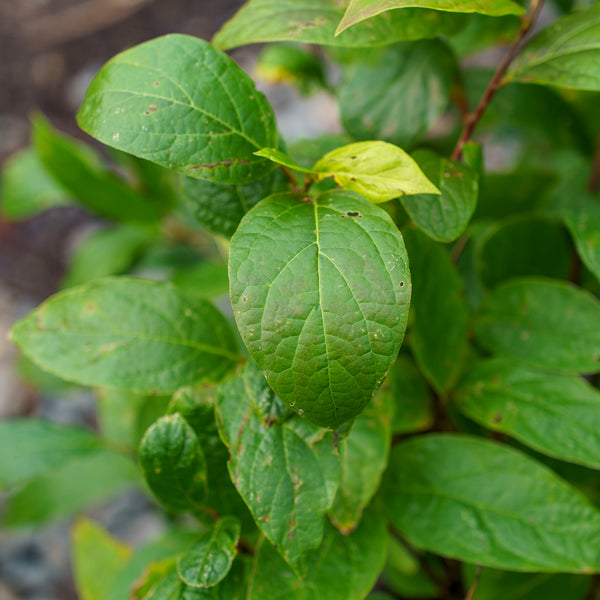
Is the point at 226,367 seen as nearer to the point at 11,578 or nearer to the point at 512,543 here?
the point at 512,543

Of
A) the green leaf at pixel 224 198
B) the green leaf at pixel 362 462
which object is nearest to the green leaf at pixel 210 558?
the green leaf at pixel 362 462

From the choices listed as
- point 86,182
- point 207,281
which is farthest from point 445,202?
point 86,182

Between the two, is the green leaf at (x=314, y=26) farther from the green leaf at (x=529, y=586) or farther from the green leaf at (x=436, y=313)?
the green leaf at (x=529, y=586)

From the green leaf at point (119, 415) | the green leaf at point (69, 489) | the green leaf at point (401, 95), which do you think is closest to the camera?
the green leaf at point (401, 95)

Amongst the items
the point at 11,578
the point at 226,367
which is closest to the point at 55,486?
the point at 11,578

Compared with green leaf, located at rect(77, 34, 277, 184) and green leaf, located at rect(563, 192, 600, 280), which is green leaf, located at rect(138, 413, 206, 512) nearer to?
green leaf, located at rect(77, 34, 277, 184)

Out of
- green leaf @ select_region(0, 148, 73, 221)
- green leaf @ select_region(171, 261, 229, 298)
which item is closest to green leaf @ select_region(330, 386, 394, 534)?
green leaf @ select_region(171, 261, 229, 298)
